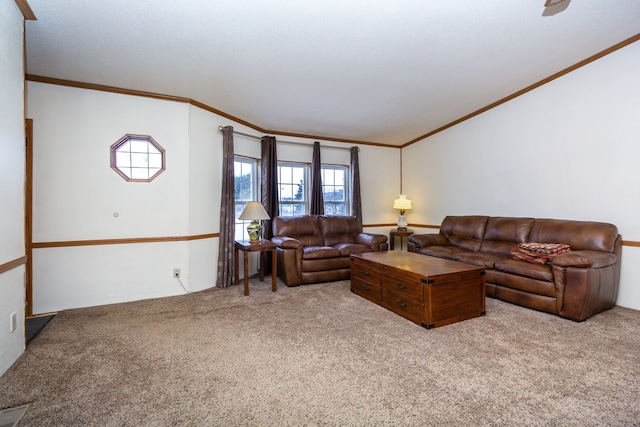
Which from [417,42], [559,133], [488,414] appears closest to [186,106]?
[417,42]

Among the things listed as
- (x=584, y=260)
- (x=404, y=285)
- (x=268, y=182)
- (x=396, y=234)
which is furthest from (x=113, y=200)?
(x=584, y=260)

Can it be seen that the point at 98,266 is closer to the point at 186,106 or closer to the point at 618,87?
the point at 186,106

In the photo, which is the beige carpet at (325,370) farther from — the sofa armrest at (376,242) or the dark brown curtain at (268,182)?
the dark brown curtain at (268,182)

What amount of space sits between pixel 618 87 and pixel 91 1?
16.5 ft

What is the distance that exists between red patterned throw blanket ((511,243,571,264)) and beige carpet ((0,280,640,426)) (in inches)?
22.4

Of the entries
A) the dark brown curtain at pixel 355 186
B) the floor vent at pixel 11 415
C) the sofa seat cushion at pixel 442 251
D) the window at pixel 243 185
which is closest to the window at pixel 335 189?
the dark brown curtain at pixel 355 186

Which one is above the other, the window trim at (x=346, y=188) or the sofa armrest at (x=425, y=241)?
the window trim at (x=346, y=188)

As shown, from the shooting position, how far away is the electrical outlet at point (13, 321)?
1.99 meters

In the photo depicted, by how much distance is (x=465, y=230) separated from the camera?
451 cm

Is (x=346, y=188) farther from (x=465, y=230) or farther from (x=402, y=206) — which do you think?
(x=465, y=230)

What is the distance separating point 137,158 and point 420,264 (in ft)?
11.6

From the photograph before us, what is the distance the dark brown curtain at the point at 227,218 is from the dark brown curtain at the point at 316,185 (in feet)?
5.32

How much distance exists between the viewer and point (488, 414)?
4.87 feet

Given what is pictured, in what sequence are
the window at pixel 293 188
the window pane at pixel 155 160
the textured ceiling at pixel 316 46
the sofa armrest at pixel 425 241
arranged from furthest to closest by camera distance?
the window at pixel 293 188 → the sofa armrest at pixel 425 241 → the window pane at pixel 155 160 → the textured ceiling at pixel 316 46
